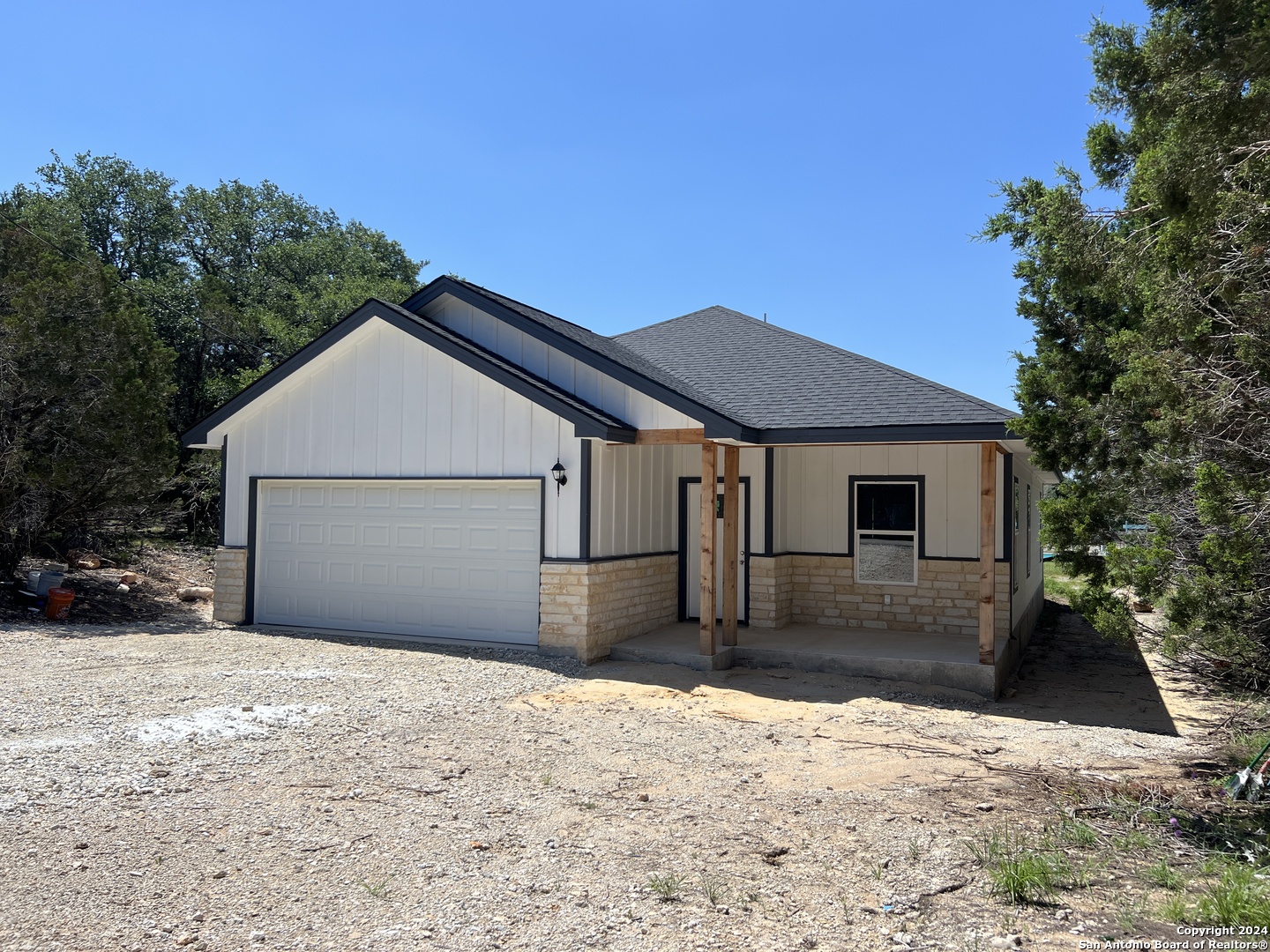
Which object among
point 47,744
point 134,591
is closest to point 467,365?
point 47,744

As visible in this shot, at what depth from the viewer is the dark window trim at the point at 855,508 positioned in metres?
12.3

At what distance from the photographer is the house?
10.5m

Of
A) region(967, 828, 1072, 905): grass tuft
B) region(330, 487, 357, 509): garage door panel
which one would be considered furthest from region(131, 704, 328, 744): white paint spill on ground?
region(967, 828, 1072, 905): grass tuft

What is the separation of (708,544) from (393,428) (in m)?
4.60

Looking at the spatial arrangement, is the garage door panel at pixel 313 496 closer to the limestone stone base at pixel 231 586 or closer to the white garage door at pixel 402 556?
the white garage door at pixel 402 556

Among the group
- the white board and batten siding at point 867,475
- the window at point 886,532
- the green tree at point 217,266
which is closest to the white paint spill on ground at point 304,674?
the white board and batten siding at point 867,475

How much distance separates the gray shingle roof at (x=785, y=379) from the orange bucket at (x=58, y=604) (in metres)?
9.64

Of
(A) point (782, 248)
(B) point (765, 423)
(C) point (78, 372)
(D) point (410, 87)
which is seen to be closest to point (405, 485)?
(B) point (765, 423)

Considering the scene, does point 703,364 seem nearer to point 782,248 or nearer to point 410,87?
point 410,87

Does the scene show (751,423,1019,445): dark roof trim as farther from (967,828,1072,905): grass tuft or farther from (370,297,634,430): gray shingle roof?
(967,828,1072,905): grass tuft

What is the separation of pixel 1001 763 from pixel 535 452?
20.7ft

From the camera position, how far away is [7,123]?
84.5 ft

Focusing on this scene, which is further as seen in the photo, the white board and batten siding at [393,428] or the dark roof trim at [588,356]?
the white board and batten siding at [393,428]

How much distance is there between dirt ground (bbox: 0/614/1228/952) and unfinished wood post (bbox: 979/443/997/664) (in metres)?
0.67
